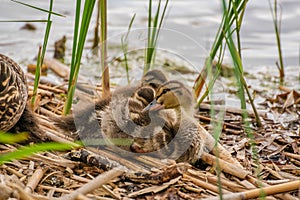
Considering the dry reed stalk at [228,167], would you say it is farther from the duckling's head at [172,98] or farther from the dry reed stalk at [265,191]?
the duckling's head at [172,98]

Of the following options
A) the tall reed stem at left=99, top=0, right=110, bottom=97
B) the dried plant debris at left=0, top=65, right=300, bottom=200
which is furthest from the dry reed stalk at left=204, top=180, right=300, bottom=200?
the tall reed stem at left=99, top=0, right=110, bottom=97

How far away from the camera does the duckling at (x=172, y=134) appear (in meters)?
3.00

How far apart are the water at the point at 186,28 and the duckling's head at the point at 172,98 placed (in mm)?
2183

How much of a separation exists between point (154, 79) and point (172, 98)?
187mm

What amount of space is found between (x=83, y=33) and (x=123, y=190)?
39.6 inches

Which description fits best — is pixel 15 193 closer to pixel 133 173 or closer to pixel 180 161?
pixel 133 173

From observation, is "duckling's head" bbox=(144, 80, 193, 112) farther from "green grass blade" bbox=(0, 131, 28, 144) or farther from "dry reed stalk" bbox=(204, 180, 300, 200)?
"dry reed stalk" bbox=(204, 180, 300, 200)

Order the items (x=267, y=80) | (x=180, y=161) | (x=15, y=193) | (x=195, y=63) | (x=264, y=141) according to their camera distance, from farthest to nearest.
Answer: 1. (x=267, y=80)
2. (x=195, y=63)
3. (x=264, y=141)
4. (x=180, y=161)
5. (x=15, y=193)

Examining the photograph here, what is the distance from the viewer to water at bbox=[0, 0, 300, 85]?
6096 mm

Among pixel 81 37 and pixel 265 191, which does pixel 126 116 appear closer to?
pixel 81 37

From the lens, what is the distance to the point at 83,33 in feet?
10.2

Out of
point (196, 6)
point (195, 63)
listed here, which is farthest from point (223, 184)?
point (196, 6)

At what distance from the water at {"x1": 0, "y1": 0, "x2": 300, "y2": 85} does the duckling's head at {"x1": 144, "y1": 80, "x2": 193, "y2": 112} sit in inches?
86.0

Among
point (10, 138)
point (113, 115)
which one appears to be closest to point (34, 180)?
point (113, 115)
